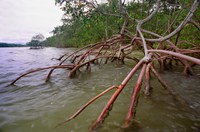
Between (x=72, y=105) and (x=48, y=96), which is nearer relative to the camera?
(x=72, y=105)

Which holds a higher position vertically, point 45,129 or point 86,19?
point 86,19

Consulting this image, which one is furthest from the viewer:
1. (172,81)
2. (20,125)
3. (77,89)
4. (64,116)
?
(172,81)

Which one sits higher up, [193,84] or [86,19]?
[86,19]

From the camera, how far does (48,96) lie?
2.92m

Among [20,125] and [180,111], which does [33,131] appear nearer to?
[20,125]

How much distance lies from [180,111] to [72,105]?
1587 mm

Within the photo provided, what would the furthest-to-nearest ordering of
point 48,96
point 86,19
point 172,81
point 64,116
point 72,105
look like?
point 86,19
point 172,81
point 48,96
point 72,105
point 64,116

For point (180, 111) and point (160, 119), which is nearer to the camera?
point (160, 119)

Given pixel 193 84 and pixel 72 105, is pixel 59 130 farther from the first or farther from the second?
pixel 193 84

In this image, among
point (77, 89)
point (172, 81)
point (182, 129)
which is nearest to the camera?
point (182, 129)

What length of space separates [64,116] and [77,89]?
1.12m

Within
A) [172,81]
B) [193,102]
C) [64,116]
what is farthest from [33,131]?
[172,81]

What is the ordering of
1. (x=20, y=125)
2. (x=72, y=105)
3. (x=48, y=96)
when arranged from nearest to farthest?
1. (x=20, y=125)
2. (x=72, y=105)
3. (x=48, y=96)

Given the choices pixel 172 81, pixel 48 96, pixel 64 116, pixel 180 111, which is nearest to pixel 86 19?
pixel 48 96
